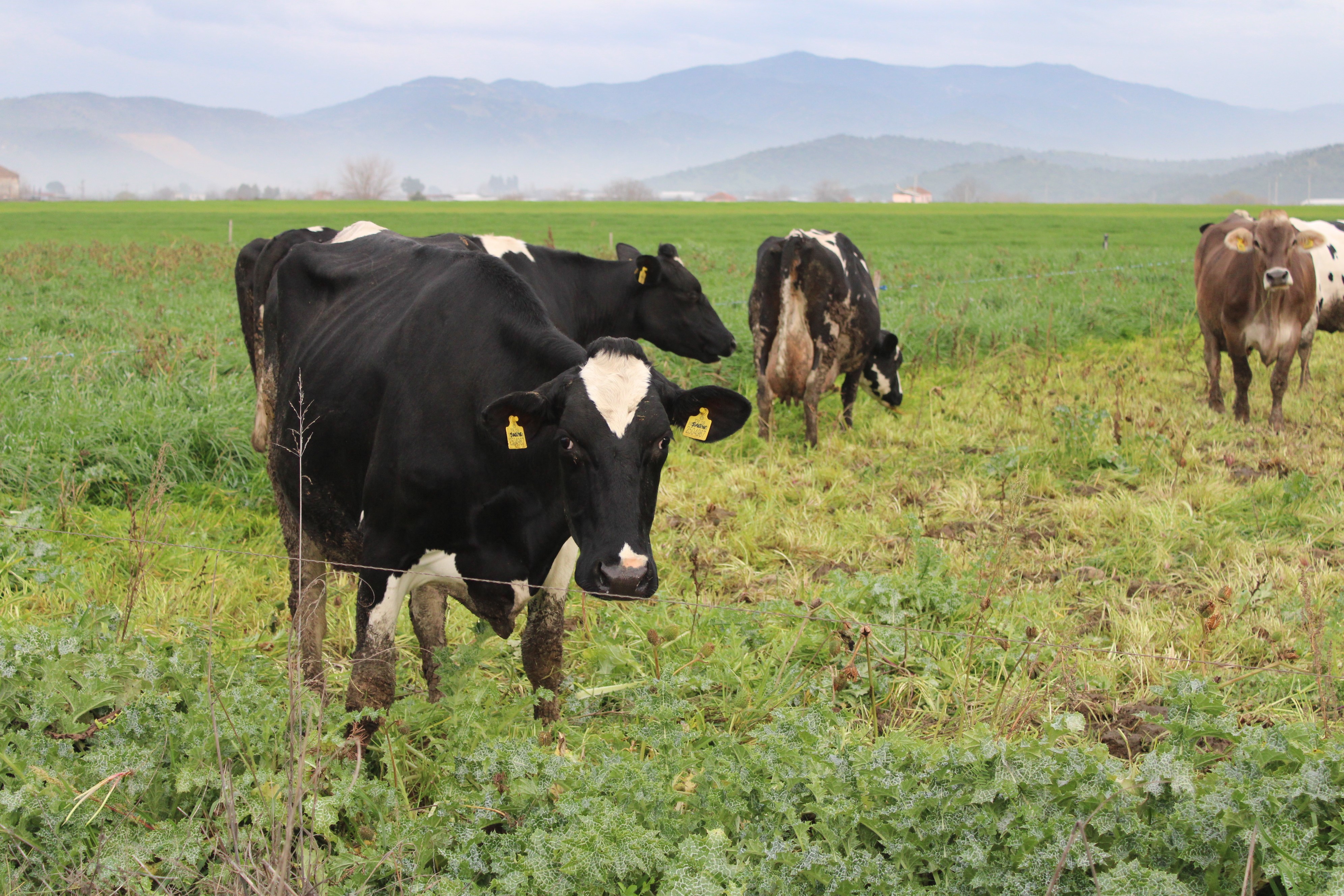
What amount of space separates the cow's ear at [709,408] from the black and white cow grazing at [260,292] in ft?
8.25

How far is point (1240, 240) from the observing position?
9.27m

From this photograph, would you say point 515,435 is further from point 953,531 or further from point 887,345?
point 887,345

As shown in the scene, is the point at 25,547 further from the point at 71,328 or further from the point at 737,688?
the point at 71,328

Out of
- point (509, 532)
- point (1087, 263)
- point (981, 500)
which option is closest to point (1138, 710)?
point (509, 532)

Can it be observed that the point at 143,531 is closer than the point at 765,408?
Yes

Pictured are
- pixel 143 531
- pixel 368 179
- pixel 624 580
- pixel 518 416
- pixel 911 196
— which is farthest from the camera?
pixel 911 196

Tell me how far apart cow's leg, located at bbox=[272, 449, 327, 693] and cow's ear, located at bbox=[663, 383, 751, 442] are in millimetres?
1530

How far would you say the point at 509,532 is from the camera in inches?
150

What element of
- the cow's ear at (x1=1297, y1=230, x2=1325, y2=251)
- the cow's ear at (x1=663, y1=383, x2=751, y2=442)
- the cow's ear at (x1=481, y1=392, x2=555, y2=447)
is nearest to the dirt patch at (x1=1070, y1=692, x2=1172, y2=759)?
the cow's ear at (x1=663, y1=383, x2=751, y2=442)

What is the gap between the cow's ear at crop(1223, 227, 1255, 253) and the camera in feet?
30.2

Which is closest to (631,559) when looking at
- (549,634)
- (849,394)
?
(549,634)

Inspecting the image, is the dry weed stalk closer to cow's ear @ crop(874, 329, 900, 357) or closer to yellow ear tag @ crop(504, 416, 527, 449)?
yellow ear tag @ crop(504, 416, 527, 449)

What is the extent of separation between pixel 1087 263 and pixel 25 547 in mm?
22318

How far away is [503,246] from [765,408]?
278cm
